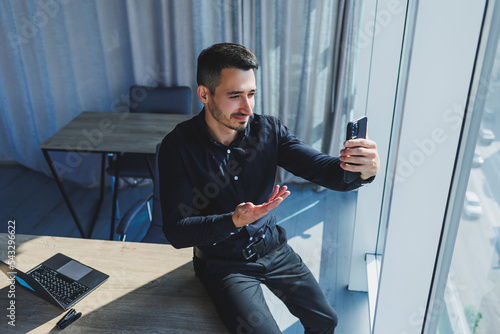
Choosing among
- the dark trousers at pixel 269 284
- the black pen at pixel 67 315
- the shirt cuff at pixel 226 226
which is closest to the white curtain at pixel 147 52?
the dark trousers at pixel 269 284

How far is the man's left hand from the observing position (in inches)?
61.2

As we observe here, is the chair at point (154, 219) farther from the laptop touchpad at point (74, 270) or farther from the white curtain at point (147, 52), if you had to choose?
the white curtain at point (147, 52)

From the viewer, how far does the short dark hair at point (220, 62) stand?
1799mm

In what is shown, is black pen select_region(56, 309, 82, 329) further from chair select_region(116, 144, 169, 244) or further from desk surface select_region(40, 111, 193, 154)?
desk surface select_region(40, 111, 193, 154)

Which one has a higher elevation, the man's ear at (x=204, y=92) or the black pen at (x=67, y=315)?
the man's ear at (x=204, y=92)

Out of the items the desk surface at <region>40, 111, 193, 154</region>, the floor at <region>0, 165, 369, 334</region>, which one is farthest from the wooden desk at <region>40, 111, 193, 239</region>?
the floor at <region>0, 165, 369, 334</region>

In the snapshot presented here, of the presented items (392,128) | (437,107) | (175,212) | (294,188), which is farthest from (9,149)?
(437,107)

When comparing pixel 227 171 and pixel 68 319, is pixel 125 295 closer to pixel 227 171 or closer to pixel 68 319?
pixel 68 319

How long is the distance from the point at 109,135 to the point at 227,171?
1635 millimetres

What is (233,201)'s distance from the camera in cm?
189

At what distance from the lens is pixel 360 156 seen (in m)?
1.57

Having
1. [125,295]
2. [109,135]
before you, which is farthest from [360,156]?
[109,135]

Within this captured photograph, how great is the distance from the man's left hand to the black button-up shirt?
11 centimetres

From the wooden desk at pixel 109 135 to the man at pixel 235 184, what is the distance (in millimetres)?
1148
